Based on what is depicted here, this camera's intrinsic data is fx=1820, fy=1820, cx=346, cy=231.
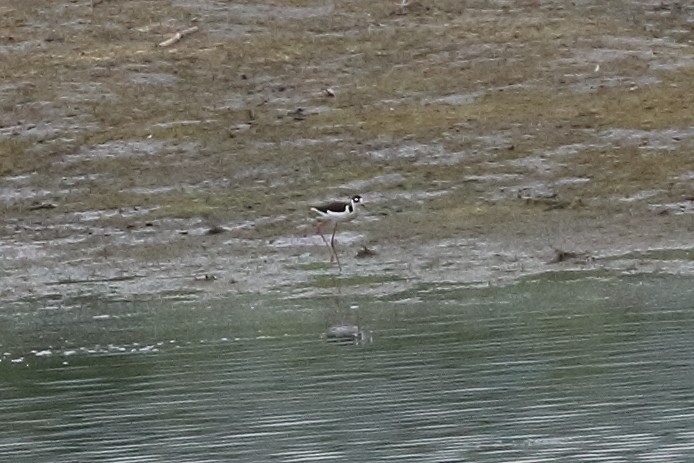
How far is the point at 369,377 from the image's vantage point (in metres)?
16.5

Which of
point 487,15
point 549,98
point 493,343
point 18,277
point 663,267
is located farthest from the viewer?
point 487,15

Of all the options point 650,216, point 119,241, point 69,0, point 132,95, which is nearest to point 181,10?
point 69,0

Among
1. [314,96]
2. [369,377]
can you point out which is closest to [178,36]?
[314,96]

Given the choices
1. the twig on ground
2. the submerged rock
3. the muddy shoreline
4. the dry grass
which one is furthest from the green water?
the twig on ground

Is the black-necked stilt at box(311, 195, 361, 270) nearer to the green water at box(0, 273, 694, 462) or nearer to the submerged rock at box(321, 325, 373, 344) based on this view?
the green water at box(0, 273, 694, 462)

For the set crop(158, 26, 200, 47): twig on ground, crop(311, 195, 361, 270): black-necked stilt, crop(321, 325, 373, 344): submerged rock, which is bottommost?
crop(158, 26, 200, 47): twig on ground

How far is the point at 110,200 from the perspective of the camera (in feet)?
85.5

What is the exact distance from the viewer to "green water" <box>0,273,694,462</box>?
558 inches

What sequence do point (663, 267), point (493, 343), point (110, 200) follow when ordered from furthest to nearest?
point (110, 200)
point (663, 267)
point (493, 343)

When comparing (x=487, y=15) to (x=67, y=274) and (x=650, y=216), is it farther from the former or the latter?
(x=67, y=274)

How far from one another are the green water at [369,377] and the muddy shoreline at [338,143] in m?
1.45

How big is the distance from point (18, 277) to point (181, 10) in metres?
12.6

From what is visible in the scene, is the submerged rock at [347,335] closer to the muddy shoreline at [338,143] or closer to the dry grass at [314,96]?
the muddy shoreline at [338,143]

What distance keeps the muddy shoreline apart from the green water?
145 centimetres
